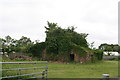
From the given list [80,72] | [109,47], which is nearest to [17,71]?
[80,72]

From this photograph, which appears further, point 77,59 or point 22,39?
point 22,39

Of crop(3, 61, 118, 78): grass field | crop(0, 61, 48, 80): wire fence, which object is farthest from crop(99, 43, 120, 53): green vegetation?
Result: crop(0, 61, 48, 80): wire fence

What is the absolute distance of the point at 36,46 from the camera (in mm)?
33531

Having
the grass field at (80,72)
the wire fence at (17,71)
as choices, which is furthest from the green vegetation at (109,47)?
the wire fence at (17,71)

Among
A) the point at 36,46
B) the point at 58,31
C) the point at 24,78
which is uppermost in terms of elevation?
the point at 58,31

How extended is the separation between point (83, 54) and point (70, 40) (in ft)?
12.9

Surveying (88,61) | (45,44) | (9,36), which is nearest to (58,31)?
(45,44)

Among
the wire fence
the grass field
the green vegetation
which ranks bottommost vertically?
the grass field

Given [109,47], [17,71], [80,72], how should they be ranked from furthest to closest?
[109,47] < [80,72] < [17,71]

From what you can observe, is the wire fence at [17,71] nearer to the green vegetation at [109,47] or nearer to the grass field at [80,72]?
the grass field at [80,72]

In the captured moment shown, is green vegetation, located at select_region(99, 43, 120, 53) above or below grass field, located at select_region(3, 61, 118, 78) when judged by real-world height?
above

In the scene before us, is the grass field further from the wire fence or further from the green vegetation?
the green vegetation

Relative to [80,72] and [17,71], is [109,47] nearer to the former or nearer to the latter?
[80,72]

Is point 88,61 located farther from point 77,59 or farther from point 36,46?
point 36,46
